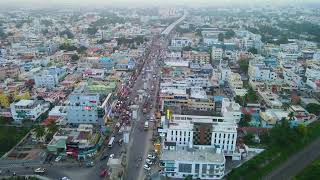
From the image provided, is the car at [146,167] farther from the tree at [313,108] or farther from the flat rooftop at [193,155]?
the tree at [313,108]

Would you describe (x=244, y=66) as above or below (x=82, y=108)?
above

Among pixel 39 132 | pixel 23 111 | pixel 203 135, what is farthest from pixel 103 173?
pixel 23 111

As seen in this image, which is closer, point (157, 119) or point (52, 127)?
point (52, 127)

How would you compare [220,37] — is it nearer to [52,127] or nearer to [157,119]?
[157,119]

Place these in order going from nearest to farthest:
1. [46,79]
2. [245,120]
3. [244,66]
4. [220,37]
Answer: [245,120]
[46,79]
[244,66]
[220,37]

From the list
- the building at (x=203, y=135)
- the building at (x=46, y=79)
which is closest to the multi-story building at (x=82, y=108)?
the building at (x=203, y=135)

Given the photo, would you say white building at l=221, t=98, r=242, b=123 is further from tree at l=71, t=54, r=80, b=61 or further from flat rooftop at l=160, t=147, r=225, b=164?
tree at l=71, t=54, r=80, b=61

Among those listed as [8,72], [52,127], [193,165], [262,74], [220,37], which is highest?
[220,37]
